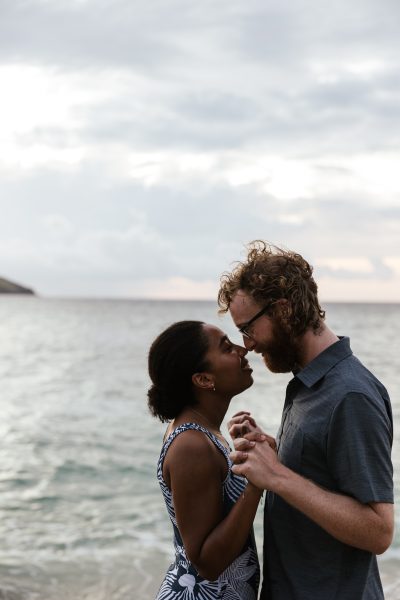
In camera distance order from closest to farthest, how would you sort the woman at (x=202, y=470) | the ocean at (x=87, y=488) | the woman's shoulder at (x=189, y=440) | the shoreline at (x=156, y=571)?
the woman at (x=202, y=470)
the woman's shoulder at (x=189, y=440)
the shoreline at (x=156, y=571)
the ocean at (x=87, y=488)

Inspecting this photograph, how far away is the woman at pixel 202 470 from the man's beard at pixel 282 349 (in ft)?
0.90

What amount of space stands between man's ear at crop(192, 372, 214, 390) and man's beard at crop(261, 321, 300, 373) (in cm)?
32

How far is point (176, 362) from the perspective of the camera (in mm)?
3379

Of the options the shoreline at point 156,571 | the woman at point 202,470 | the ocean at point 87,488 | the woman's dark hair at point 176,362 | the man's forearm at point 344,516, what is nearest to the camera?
the man's forearm at point 344,516

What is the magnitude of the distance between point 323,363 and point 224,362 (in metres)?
0.55

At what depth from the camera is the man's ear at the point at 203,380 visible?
3.40 metres

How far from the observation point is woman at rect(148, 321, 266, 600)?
3.10 meters

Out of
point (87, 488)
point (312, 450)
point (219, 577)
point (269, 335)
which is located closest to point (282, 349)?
point (269, 335)

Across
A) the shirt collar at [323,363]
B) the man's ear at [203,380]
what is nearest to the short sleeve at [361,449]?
the shirt collar at [323,363]

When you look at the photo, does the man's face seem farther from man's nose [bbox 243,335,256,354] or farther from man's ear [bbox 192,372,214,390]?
man's ear [bbox 192,372,214,390]

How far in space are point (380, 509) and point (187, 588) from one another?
104 cm

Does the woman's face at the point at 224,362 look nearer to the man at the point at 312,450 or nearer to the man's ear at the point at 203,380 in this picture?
the man's ear at the point at 203,380

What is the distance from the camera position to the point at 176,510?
3158 mm

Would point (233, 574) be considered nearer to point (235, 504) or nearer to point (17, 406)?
point (235, 504)
